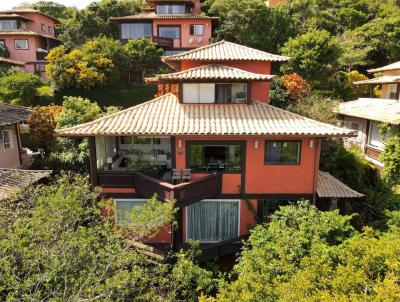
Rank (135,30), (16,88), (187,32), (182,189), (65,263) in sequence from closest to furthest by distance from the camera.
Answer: (65,263) < (182,189) < (16,88) < (187,32) < (135,30)

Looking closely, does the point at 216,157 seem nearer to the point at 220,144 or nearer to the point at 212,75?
the point at 220,144

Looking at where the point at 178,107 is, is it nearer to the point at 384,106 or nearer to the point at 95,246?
the point at 95,246

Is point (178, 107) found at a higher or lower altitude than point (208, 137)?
higher

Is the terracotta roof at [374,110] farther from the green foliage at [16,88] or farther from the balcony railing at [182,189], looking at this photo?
the green foliage at [16,88]

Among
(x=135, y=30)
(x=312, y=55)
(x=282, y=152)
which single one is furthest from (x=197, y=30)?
(x=282, y=152)

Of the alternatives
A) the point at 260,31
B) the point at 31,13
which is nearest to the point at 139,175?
the point at 260,31

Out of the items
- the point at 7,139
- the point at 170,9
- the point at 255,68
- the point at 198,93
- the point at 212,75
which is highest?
the point at 170,9
